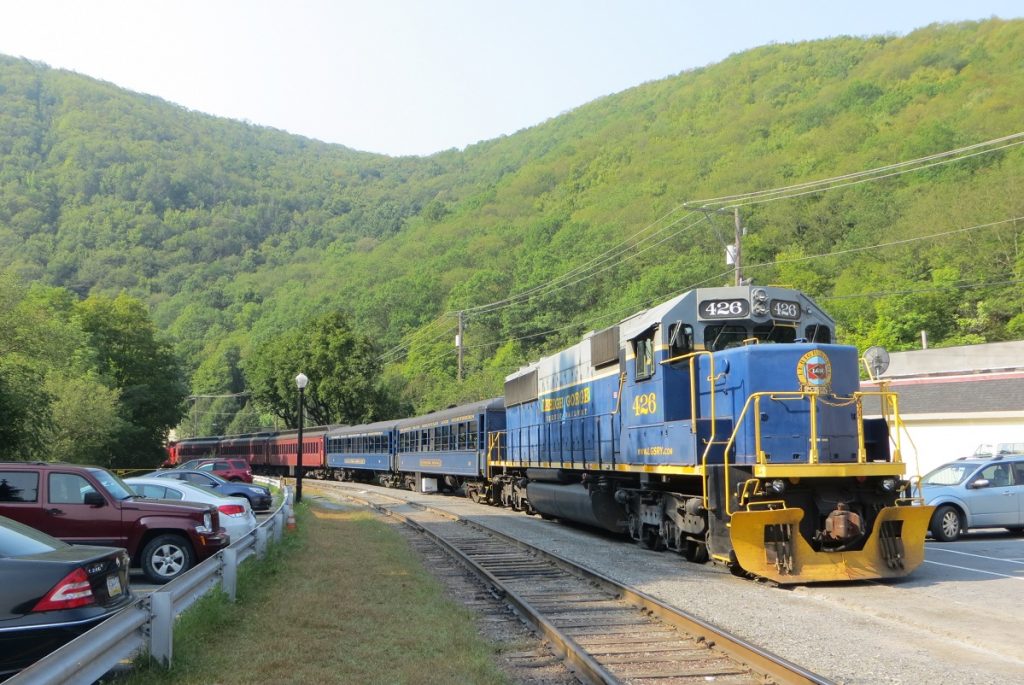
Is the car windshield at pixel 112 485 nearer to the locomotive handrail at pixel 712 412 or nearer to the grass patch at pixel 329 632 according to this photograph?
the grass patch at pixel 329 632

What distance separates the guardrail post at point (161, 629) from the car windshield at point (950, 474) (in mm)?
14686

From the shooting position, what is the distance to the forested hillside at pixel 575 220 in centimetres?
5428

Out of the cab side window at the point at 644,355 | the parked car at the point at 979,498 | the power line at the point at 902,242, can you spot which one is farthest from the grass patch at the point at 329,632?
the power line at the point at 902,242

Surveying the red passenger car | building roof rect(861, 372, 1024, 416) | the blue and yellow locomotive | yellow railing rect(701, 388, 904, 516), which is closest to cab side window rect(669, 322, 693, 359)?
the blue and yellow locomotive

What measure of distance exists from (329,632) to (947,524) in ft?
42.5

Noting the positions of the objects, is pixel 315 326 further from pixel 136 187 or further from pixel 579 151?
pixel 136 187

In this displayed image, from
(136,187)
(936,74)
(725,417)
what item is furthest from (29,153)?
(725,417)

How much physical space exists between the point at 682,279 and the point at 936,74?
34652 millimetres

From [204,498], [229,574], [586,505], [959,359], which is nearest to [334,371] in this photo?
[959,359]

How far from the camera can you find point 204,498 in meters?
16.8

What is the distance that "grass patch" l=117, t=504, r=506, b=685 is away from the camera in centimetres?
700

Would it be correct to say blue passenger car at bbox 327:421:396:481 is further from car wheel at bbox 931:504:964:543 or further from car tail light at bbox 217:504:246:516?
car wheel at bbox 931:504:964:543

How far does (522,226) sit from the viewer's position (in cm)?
8925

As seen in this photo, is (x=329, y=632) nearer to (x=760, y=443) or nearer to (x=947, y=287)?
(x=760, y=443)
